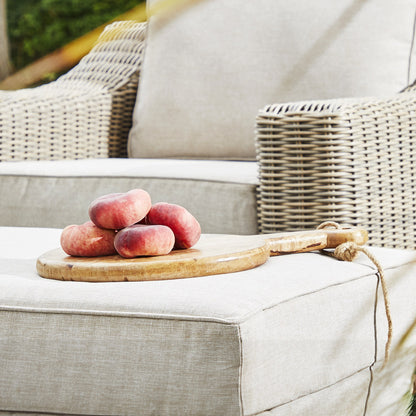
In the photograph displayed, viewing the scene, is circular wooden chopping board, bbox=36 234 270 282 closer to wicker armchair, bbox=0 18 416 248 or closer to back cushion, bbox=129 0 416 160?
wicker armchair, bbox=0 18 416 248

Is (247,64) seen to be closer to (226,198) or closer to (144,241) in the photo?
(226,198)

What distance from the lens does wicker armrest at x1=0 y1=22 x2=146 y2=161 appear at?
6.94 ft

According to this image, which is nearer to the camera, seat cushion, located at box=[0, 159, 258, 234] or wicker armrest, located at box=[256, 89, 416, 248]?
wicker armrest, located at box=[256, 89, 416, 248]

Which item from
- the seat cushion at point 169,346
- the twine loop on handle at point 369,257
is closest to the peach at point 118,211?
the seat cushion at point 169,346

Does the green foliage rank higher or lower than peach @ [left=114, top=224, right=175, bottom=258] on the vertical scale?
lower

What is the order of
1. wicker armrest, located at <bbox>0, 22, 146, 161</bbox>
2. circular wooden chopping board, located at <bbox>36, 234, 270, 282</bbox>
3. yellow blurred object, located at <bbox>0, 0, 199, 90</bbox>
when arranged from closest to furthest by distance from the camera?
circular wooden chopping board, located at <bbox>36, 234, 270, 282</bbox> < wicker armrest, located at <bbox>0, 22, 146, 161</bbox> < yellow blurred object, located at <bbox>0, 0, 199, 90</bbox>

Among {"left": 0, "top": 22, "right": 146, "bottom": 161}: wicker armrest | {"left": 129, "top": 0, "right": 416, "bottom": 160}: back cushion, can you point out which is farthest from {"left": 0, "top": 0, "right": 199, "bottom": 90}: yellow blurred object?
{"left": 129, "top": 0, "right": 416, "bottom": 160}: back cushion

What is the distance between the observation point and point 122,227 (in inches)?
39.9

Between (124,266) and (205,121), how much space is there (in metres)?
1.17

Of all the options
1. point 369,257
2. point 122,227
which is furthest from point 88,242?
point 369,257

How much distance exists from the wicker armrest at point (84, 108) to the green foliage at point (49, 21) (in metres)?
3.97

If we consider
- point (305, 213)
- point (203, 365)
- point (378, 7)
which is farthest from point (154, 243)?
point (378, 7)

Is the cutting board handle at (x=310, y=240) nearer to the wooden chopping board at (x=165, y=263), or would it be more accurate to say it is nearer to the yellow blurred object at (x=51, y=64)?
the wooden chopping board at (x=165, y=263)

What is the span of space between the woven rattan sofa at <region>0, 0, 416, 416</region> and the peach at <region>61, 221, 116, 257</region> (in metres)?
0.09
